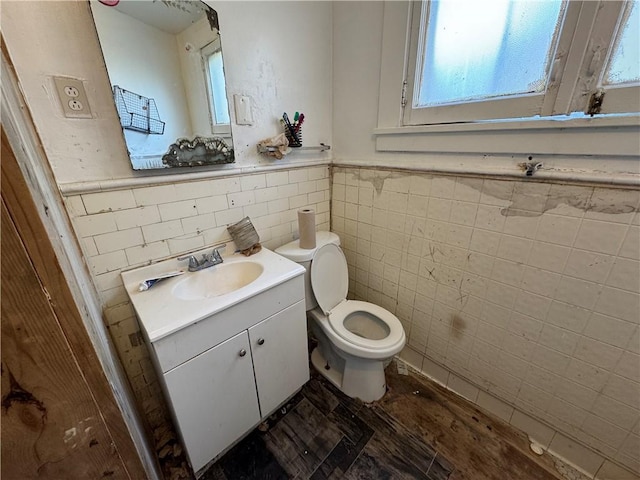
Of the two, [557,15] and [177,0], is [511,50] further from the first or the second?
[177,0]

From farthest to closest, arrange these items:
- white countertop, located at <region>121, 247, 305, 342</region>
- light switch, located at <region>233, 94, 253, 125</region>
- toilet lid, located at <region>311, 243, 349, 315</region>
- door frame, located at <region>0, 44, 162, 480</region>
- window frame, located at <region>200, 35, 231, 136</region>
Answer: toilet lid, located at <region>311, 243, 349, 315</region>, light switch, located at <region>233, 94, 253, 125</region>, window frame, located at <region>200, 35, 231, 136</region>, white countertop, located at <region>121, 247, 305, 342</region>, door frame, located at <region>0, 44, 162, 480</region>

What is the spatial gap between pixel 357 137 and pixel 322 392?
144cm

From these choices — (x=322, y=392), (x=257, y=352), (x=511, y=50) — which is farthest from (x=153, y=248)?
(x=511, y=50)

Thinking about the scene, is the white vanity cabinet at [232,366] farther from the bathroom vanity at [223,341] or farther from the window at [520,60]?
the window at [520,60]

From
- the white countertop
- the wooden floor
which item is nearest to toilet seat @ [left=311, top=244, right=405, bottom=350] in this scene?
the white countertop

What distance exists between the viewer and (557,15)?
86cm

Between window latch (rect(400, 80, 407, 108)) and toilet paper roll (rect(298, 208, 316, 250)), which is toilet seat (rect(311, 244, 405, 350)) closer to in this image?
toilet paper roll (rect(298, 208, 316, 250))

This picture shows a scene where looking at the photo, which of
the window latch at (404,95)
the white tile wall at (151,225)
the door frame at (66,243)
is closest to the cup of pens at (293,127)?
the white tile wall at (151,225)

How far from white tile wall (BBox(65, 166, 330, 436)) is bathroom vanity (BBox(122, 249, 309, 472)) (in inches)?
3.2

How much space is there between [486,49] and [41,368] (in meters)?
1.57

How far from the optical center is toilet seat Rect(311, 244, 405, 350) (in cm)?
133

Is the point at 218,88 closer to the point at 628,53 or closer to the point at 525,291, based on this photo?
the point at 628,53

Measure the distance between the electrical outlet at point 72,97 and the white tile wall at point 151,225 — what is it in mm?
265

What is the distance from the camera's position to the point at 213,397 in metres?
1.01
